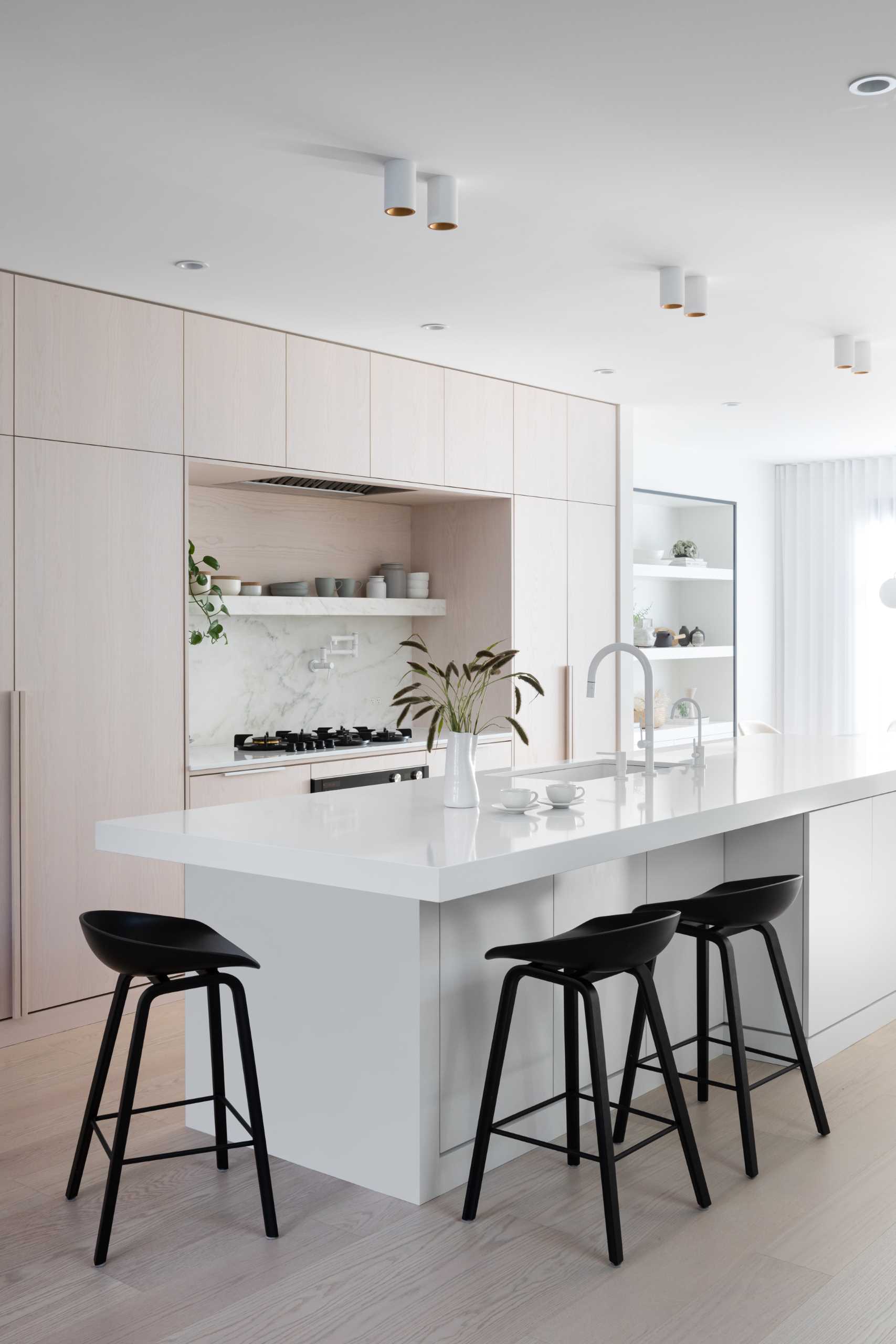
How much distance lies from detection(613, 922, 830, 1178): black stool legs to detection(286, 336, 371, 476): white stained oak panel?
2641 millimetres

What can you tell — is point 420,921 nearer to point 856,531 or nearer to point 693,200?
point 693,200

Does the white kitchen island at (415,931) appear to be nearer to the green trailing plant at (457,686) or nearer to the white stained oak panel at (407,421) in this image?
the green trailing plant at (457,686)

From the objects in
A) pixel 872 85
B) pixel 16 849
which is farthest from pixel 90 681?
pixel 872 85

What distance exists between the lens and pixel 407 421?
5.46 meters

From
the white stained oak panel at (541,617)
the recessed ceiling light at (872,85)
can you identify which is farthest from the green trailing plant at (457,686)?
the recessed ceiling light at (872,85)

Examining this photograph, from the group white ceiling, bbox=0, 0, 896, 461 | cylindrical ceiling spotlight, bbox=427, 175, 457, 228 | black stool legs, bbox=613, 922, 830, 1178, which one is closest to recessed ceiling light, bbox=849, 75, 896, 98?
white ceiling, bbox=0, 0, 896, 461

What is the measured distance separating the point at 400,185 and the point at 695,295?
1466 mm

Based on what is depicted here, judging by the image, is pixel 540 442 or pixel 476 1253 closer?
pixel 476 1253

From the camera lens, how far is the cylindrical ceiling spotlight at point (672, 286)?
4156 millimetres

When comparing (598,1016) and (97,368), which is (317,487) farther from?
(598,1016)

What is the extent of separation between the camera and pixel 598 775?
4.28 m

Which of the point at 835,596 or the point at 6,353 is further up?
the point at 6,353

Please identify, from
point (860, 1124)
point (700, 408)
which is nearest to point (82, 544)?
point (860, 1124)

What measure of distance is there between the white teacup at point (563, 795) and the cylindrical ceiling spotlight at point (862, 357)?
3.08m
